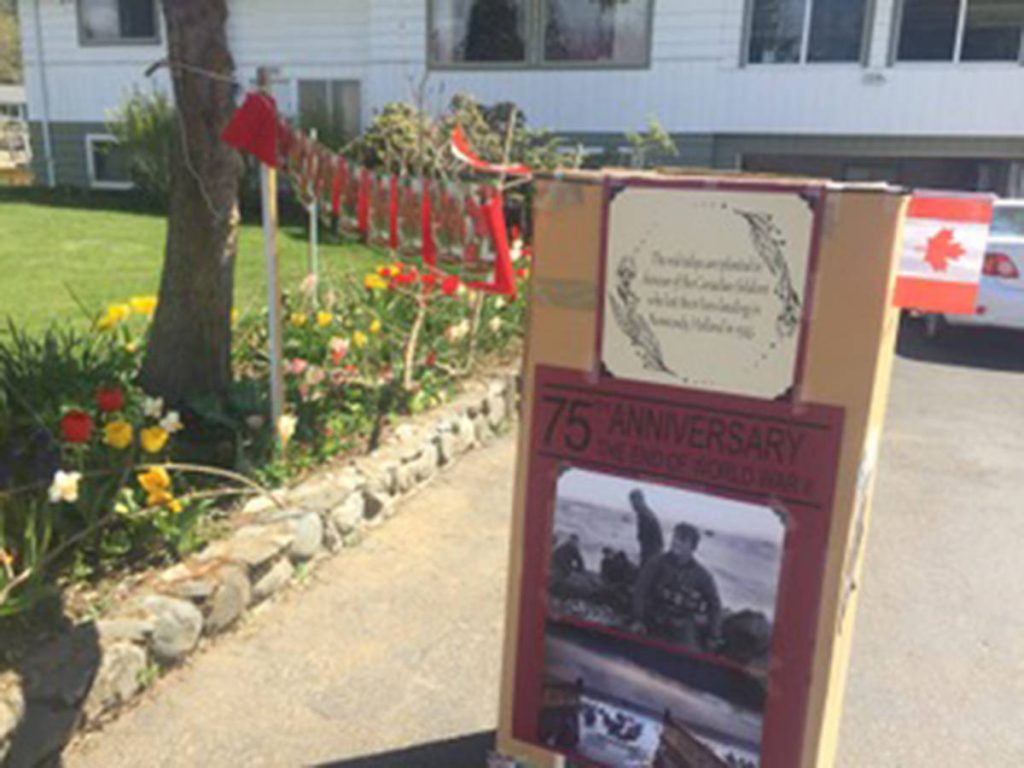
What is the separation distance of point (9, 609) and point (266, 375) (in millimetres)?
2599

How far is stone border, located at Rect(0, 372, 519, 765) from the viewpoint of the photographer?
267 centimetres

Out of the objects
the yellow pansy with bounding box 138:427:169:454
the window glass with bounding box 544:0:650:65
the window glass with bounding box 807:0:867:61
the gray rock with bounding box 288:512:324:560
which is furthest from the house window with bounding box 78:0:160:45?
the yellow pansy with bounding box 138:427:169:454

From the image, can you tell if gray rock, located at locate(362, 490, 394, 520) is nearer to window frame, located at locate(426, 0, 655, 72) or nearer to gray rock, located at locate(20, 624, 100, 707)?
gray rock, located at locate(20, 624, 100, 707)

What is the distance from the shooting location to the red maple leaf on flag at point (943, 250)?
6.63 ft

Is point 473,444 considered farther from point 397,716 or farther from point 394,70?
point 394,70

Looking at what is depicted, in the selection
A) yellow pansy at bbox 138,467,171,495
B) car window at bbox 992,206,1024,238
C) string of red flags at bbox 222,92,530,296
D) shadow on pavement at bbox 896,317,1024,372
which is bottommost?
shadow on pavement at bbox 896,317,1024,372

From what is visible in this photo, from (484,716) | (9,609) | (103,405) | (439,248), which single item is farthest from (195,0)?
(484,716)

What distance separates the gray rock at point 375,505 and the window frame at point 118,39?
1477 cm

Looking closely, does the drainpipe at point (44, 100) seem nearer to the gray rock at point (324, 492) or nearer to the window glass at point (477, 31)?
the window glass at point (477, 31)

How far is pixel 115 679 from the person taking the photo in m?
2.90

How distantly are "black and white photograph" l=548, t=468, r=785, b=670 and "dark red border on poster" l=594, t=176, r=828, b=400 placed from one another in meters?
0.35

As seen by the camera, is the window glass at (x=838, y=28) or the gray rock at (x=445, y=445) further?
the window glass at (x=838, y=28)

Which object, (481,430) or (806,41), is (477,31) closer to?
(806,41)

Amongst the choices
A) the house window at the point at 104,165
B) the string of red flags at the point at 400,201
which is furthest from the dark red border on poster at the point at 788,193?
the house window at the point at 104,165
